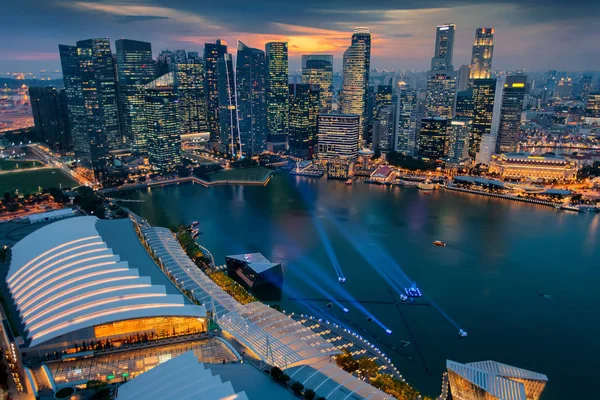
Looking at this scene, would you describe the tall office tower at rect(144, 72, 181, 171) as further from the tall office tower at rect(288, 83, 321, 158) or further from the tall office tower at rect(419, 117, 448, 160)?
the tall office tower at rect(419, 117, 448, 160)

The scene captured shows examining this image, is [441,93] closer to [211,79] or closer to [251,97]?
[251,97]

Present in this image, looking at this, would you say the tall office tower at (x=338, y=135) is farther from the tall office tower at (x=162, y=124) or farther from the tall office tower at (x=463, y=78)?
the tall office tower at (x=463, y=78)

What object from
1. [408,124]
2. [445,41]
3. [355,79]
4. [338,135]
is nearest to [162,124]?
[338,135]

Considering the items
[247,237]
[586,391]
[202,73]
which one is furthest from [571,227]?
[202,73]

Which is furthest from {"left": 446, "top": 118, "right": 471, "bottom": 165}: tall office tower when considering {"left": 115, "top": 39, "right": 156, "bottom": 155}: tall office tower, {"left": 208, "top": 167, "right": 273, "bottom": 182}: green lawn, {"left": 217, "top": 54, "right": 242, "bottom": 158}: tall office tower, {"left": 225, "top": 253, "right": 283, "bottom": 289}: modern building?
{"left": 115, "top": 39, "right": 156, "bottom": 155}: tall office tower

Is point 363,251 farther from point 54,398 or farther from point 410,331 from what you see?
point 54,398
